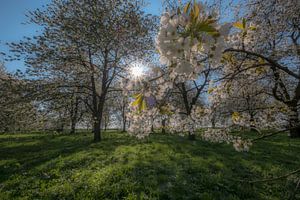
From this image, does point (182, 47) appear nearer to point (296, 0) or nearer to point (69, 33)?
point (296, 0)

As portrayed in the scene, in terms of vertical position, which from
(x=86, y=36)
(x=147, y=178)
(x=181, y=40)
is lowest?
(x=147, y=178)

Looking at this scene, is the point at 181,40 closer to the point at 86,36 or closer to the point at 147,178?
the point at 147,178

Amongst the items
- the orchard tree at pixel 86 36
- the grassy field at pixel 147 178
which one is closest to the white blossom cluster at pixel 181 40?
the grassy field at pixel 147 178

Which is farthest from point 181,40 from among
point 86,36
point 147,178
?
point 86,36

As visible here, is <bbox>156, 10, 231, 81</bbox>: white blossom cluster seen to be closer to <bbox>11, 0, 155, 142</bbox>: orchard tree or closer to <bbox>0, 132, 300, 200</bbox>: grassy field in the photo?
<bbox>0, 132, 300, 200</bbox>: grassy field

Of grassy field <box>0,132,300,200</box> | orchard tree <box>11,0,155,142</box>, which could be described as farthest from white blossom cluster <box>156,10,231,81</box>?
orchard tree <box>11,0,155,142</box>

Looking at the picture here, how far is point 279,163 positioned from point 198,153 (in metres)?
3.14

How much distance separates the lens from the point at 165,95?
206cm

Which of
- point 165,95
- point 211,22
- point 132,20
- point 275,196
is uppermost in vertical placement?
point 132,20

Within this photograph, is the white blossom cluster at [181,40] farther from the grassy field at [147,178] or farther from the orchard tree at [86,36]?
the orchard tree at [86,36]

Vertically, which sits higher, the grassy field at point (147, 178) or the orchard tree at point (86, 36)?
the orchard tree at point (86, 36)

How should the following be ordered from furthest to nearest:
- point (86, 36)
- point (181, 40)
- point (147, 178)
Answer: point (86, 36) → point (147, 178) → point (181, 40)

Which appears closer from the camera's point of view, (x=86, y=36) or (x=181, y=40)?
(x=181, y=40)

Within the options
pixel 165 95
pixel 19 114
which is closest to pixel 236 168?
pixel 165 95
